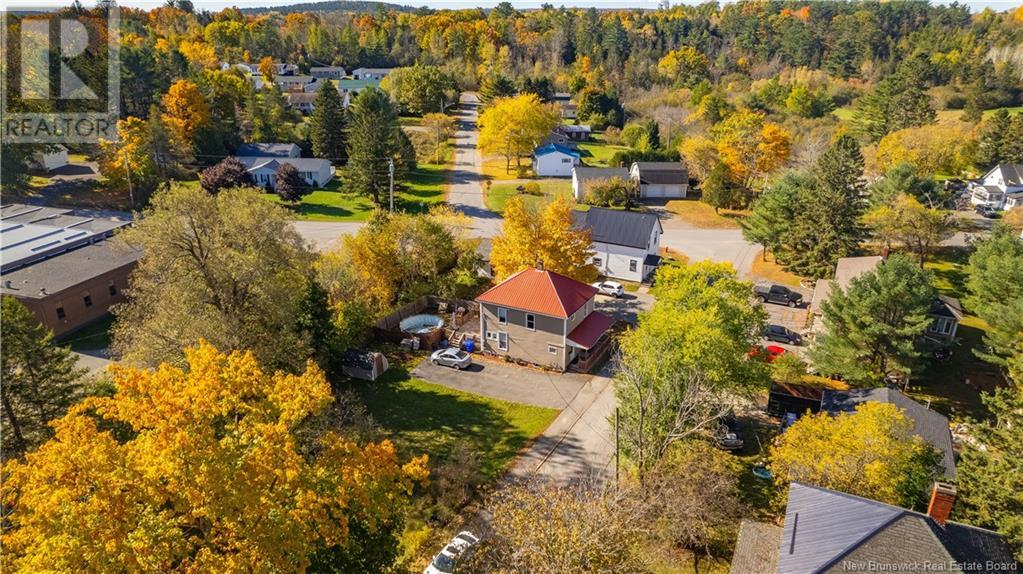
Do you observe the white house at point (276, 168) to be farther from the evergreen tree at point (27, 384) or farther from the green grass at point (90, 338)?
the evergreen tree at point (27, 384)

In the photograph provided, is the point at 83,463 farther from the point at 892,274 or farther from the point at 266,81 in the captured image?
the point at 266,81

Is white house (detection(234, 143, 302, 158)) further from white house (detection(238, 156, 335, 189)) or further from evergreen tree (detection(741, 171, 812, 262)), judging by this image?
evergreen tree (detection(741, 171, 812, 262))

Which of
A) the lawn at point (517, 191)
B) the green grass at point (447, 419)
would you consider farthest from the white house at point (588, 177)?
the green grass at point (447, 419)

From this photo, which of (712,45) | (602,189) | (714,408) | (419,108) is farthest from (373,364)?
(712,45)

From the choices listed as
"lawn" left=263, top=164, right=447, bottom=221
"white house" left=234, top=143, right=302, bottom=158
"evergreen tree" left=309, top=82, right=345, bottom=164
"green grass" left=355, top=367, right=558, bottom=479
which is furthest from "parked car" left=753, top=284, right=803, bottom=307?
"white house" left=234, top=143, right=302, bottom=158

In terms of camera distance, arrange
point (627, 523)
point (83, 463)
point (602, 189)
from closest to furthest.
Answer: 1. point (83, 463)
2. point (627, 523)
3. point (602, 189)

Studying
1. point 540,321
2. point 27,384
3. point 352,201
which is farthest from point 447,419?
point 352,201
